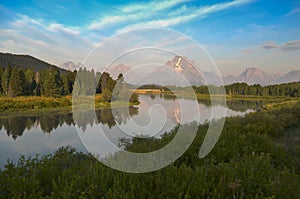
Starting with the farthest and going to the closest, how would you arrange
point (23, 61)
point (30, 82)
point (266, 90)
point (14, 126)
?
point (23, 61) < point (266, 90) < point (30, 82) < point (14, 126)

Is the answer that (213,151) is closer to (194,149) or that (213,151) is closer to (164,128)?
(194,149)

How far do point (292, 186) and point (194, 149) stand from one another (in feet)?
11.2

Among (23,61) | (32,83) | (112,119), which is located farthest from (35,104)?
(23,61)

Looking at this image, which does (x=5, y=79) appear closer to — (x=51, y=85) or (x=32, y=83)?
(x=32, y=83)

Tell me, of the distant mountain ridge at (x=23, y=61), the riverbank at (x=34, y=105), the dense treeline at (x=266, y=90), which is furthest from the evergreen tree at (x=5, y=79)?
the distant mountain ridge at (x=23, y=61)

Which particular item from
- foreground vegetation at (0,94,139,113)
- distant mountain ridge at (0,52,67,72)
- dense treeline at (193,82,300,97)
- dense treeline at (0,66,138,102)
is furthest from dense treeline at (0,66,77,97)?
distant mountain ridge at (0,52,67,72)

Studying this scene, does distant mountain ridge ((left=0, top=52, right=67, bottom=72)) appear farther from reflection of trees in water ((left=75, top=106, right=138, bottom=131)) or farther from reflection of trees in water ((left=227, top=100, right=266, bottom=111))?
reflection of trees in water ((left=75, top=106, right=138, bottom=131))

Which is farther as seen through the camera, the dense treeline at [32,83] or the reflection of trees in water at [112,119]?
the dense treeline at [32,83]

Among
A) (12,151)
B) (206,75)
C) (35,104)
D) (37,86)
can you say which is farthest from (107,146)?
(37,86)

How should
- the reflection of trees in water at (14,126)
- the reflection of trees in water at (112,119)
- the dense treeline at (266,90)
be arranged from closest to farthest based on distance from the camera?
1. the reflection of trees in water at (112,119)
2. the reflection of trees in water at (14,126)
3. the dense treeline at (266,90)

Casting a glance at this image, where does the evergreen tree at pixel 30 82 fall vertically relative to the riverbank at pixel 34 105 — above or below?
above

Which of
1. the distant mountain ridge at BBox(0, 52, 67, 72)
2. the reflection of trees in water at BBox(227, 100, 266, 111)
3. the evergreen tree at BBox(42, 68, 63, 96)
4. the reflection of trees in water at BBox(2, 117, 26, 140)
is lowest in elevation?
the reflection of trees in water at BBox(2, 117, 26, 140)

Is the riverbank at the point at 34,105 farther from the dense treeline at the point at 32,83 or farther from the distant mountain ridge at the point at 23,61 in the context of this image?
the distant mountain ridge at the point at 23,61

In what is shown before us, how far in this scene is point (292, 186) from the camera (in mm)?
3434
